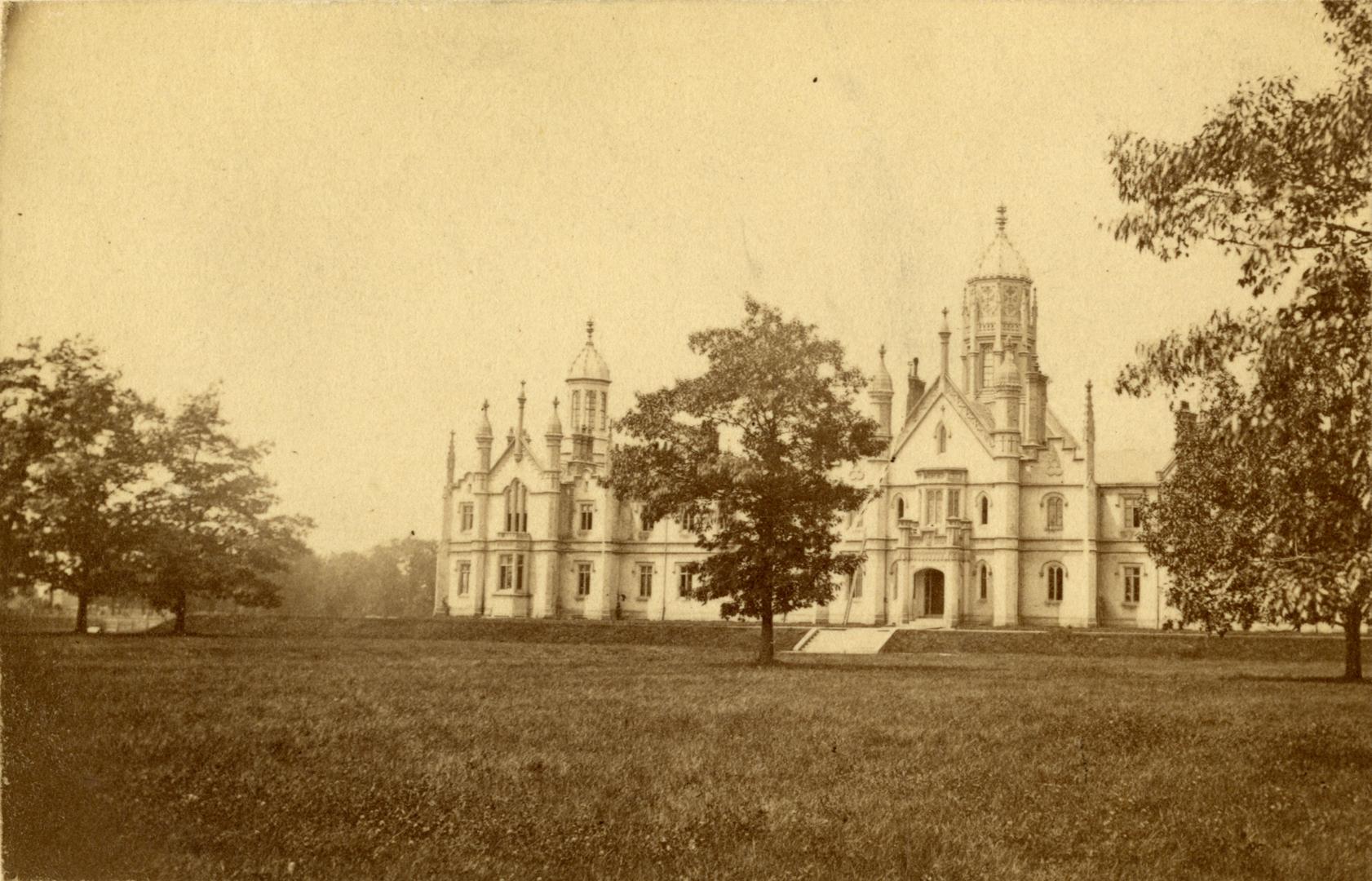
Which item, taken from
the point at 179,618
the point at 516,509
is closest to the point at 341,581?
the point at 179,618

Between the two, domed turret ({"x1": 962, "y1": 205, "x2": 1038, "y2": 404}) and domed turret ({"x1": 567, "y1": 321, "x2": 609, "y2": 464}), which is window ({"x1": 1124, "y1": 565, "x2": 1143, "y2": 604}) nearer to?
domed turret ({"x1": 962, "y1": 205, "x2": 1038, "y2": 404})

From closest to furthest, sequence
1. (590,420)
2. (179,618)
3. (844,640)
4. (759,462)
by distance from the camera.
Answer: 1. (179,618)
2. (759,462)
3. (844,640)
4. (590,420)

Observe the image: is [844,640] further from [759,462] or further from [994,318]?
[994,318]

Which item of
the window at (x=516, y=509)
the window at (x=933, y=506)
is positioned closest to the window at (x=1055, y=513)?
the window at (x=933, y=506)

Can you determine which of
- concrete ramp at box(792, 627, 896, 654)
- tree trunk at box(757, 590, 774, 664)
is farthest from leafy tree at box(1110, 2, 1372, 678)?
concrete ramp at box(792, 627, 896, 654)

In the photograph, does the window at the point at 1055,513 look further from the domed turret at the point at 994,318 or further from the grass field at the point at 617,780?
the grass field at the point at 617,780

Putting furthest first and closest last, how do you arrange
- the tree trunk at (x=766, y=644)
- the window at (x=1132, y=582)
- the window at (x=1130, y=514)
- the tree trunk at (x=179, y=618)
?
the window at (x=1130, y=514), the window at (x=1132, y=582), the tree trunk at (x=766, y=644), the tree trunk at (x=179, y=618)

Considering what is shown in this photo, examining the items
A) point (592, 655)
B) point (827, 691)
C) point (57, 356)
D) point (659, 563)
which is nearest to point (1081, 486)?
point (659, 563)
